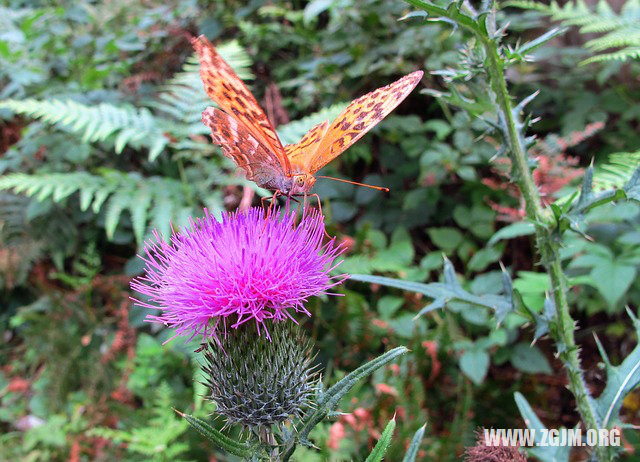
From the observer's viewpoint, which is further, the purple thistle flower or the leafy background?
A: the leafy background

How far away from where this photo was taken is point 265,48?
4.71 metres

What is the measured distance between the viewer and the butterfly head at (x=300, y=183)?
5.58 feet

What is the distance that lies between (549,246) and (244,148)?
104 centimetres

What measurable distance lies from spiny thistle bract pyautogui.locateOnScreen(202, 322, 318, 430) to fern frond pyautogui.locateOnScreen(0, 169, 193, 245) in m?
1.89

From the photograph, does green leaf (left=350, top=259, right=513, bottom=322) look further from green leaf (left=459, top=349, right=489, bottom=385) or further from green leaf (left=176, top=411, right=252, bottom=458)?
green leaf (left=459, top=349, right=489, bottom=385)

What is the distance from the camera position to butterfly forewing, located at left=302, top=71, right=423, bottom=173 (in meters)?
1.47

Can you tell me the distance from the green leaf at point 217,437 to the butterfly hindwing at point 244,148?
81 cm

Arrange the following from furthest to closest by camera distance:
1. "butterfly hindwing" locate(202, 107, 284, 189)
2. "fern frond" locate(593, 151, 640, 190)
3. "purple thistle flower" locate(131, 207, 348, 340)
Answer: "fern frond" locate(593, 151, 640, 190)
"butterfly hindwing" locate(202, 107, 284, 189)
"purple thistle flower" locate(131, 207, 348, 340)

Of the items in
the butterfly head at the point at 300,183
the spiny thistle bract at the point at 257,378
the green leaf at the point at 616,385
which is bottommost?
the green leaf at the point at 616,385

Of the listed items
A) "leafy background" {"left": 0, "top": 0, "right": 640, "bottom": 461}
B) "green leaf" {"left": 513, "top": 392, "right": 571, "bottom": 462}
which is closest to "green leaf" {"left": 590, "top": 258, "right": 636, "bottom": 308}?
"leafy background" {"left": 0, "top": 0, "right": 640, "bottom": 461}

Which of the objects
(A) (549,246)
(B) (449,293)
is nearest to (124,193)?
(B) (449,293)

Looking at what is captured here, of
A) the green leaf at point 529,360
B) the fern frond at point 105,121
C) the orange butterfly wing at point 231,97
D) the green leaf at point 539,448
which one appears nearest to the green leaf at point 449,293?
the green leaf at point 539,448

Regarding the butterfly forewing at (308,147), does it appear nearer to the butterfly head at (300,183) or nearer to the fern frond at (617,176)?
the butterfly head at (300,183)

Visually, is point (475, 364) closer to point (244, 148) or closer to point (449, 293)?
point (449, 293)
